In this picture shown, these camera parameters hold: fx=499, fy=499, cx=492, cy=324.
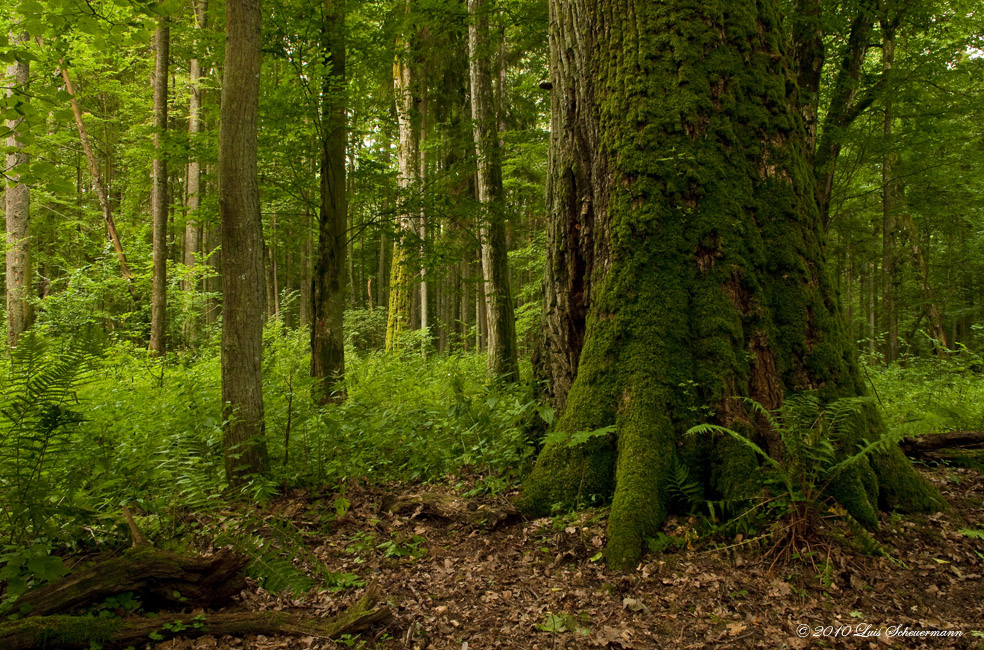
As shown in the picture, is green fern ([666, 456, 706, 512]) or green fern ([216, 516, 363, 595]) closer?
green fern ([216, 516, 363, 595])

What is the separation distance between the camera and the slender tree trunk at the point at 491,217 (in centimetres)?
816

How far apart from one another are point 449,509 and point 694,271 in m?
2.57

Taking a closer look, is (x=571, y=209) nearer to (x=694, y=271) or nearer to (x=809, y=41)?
(x=694, y=271)

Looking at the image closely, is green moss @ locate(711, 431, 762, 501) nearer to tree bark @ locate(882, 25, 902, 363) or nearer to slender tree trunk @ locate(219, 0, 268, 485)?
slender tree trunk @ locate(219, 0, 268, 485)

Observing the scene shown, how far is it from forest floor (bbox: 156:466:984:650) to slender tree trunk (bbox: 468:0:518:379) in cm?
479

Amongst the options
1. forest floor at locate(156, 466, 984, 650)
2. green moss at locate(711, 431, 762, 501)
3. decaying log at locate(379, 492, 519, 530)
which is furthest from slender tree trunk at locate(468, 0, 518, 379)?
green moss at locate(711, 431, 762, 501)

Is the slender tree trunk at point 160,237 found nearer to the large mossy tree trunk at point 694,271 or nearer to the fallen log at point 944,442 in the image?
the large mossy tree trunk at point 694,271

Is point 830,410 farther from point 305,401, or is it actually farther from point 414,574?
Result: point 305,401

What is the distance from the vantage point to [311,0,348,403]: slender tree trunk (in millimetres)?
7105

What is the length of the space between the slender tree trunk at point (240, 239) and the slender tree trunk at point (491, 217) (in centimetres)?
422

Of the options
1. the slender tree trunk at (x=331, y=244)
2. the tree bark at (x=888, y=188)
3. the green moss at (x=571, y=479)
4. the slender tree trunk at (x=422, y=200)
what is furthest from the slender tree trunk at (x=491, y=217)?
the tree bark at (x=888, y=188)

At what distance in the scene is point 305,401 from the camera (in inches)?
228

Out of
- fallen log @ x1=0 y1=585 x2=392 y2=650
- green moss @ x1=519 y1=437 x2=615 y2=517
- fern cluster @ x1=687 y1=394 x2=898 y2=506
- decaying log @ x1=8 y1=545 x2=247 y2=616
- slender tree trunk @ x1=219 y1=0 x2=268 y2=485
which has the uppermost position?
slender tree trunk @ x1=219 y1=0 x2=268 y2=485

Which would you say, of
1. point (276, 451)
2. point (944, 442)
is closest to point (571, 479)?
point (276, 451)
